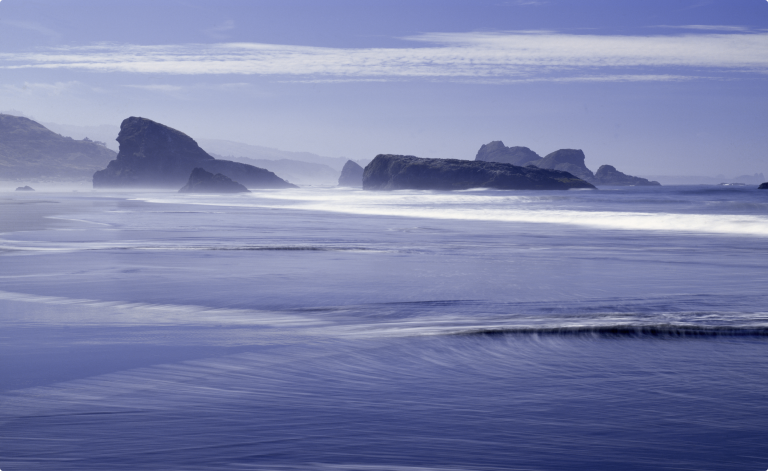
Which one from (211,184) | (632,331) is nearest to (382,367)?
(632,331)

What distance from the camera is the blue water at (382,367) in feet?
11.0

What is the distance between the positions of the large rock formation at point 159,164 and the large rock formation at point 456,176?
45.9m

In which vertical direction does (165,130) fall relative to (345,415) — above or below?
above

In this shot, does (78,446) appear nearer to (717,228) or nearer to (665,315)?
(665,315)

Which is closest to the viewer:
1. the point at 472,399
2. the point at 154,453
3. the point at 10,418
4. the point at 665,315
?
the point at 154,453

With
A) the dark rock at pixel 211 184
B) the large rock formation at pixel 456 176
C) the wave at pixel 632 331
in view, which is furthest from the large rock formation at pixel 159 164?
the wave at pixel 632 331

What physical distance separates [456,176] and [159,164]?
316 feet

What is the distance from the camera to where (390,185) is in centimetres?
12862

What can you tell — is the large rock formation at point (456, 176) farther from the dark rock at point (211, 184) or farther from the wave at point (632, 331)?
the wave at point (632, 331)

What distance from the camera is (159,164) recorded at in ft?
594

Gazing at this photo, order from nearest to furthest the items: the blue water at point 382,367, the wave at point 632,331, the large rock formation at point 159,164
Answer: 1. the blue water at point 382,367
2. the wave at point 632,331
3. the large rock formation at point 159,164

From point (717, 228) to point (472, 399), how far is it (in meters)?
19.6

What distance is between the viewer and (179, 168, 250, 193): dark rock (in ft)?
391

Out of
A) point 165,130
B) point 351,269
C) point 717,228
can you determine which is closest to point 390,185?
point 165,130
